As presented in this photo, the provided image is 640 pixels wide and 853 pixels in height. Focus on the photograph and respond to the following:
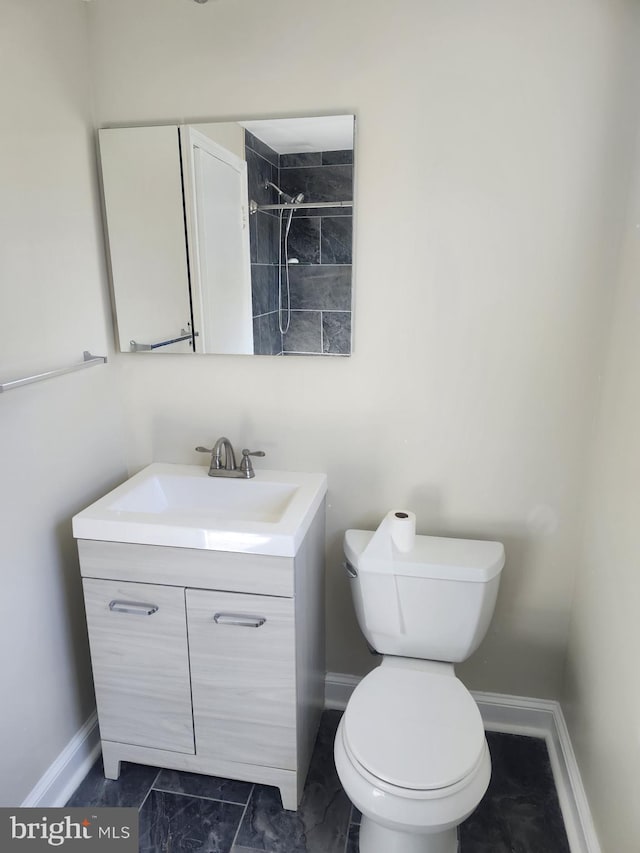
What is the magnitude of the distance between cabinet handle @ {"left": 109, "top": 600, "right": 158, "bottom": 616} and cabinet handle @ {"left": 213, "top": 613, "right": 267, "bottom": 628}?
0.19m

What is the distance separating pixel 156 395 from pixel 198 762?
116 centimetres

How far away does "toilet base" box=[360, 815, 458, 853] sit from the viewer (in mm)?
1454

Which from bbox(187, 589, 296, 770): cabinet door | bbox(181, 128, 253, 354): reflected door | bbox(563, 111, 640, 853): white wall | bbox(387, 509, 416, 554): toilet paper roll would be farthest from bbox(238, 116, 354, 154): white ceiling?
bbox(187, 589, 296, 770): cabinet door

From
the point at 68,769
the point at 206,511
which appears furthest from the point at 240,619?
the point at 68,769

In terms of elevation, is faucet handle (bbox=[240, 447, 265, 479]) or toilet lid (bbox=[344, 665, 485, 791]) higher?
faucet handle (bbox=[240, 447, 265, 479])

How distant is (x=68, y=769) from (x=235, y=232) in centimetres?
171

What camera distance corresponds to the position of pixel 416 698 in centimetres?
154

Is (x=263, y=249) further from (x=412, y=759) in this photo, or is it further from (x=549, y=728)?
(x=549, y=728)

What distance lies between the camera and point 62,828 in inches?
59.3

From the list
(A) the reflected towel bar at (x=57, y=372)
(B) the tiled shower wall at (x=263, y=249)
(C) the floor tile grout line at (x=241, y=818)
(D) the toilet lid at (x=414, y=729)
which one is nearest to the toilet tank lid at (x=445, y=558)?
(D) the toilet lid at (x=414, y=729)

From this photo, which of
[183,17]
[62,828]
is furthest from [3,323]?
[62,828]

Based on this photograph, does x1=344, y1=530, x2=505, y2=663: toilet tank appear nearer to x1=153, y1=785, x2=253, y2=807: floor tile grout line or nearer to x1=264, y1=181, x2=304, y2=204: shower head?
x1=153, y1=785, x2=253, y2=807: floor tile grout line

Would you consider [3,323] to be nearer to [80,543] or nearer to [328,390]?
[80,543]

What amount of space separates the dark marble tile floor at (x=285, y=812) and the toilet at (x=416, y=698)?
Answer: 6.5 inches
